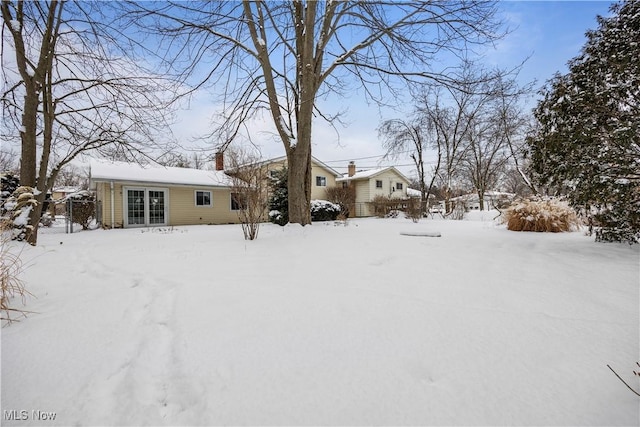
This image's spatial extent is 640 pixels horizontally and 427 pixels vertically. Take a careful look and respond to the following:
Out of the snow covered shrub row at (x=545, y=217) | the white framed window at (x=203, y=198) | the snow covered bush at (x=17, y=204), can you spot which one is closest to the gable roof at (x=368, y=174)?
the white framed window at (x=203, y=198)

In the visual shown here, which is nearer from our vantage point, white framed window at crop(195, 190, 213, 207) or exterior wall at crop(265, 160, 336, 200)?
white framed window at crop(195, 190, 213, 207)

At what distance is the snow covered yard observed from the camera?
3.84ft

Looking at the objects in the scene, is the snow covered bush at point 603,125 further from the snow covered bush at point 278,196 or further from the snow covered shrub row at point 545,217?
the snow covered bush at point 278,196

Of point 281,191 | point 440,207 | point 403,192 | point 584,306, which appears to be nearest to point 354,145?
point 403,192

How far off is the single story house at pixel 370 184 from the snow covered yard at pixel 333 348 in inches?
777

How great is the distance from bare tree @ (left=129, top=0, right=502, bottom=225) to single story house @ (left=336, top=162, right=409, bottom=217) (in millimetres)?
14508

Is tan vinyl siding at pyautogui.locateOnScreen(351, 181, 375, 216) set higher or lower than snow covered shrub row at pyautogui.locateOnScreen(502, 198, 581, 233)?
higher

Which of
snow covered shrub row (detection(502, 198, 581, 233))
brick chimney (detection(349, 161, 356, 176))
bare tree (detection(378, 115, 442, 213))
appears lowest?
snow covered shrub row (detection(502, 198, 581, 233))

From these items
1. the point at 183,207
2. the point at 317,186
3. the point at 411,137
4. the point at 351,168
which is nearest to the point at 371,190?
the point at 351,168

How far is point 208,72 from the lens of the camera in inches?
292

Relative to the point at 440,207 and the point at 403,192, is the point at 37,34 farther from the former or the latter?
the point at 403,192

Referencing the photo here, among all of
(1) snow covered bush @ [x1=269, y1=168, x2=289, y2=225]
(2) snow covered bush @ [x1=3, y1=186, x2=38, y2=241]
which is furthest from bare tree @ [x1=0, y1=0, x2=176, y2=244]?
A: (1) snow covered bush @ [x1=269, y1=168, x2=289, y2=225]

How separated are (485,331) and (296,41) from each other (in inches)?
337

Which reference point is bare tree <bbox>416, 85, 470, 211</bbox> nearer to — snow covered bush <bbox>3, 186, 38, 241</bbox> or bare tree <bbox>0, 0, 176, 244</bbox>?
bare tree <bbox>0, 0, 176, 244</bbox>
